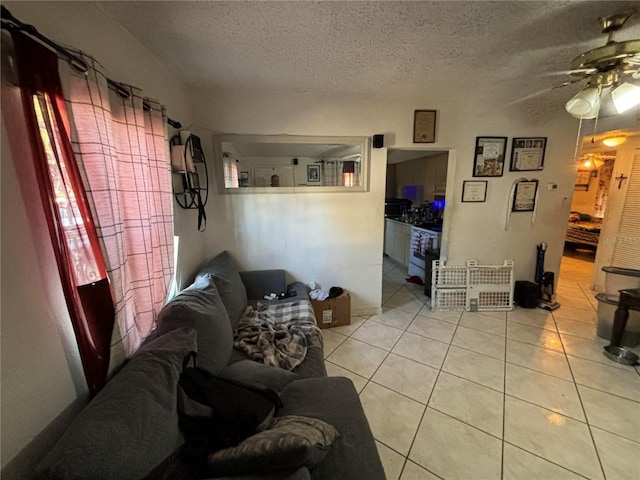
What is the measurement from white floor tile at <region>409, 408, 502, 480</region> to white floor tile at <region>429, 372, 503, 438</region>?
0.06 metres

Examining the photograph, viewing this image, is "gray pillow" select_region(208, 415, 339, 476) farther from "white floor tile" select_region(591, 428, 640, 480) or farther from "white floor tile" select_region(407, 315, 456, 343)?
"white floor tile" select_region(407, 315, 456, 343)

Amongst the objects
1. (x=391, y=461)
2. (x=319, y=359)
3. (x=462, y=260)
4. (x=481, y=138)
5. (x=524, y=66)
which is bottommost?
(x=391, y=461)

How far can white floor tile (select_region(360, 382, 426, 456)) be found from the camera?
1425 mm

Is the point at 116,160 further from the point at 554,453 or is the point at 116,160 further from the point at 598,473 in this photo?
the point at 598,473

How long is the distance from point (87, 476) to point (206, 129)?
2387 mm

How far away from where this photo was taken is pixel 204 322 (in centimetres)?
130

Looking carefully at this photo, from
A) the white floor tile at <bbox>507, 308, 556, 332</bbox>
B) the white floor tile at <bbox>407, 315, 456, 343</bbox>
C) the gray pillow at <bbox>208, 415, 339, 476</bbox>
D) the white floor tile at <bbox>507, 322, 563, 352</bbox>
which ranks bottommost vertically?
the white floor tile at <bbox>407, 315, 456, 343</bbox>

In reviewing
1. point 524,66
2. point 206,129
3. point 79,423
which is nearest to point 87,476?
point 79,423

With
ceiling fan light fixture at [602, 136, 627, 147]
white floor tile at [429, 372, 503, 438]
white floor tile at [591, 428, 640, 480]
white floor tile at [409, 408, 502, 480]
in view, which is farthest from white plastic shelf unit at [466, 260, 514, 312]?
ceiling fan light fixture at [602, 136, 627, 147]

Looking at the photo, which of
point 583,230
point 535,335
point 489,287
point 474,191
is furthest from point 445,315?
point 583,230

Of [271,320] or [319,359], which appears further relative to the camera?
[271,320]

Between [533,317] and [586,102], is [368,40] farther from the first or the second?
[533,317]

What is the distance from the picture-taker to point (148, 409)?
0.79 meters

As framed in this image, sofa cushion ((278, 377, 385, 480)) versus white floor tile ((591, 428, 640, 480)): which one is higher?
sofa cushion ((278, 377, 385, 480))
